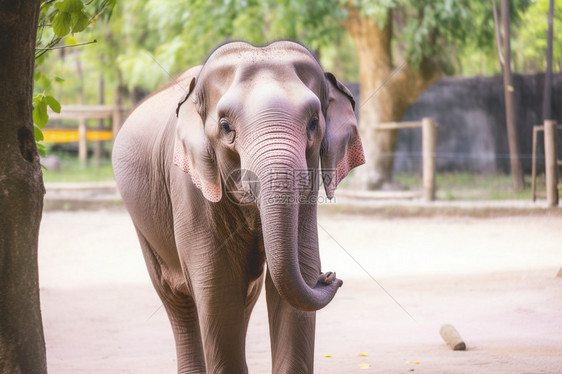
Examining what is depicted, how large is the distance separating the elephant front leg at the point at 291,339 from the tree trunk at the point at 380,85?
13.1 m

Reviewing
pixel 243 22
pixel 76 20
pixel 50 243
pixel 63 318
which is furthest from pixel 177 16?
pixel 76 20

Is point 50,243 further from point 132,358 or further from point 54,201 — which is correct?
point 132,358

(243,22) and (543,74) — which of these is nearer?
(243,22)

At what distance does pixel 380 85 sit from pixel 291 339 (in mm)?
13786

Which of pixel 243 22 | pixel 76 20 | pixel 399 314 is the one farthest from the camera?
pixel 243 22

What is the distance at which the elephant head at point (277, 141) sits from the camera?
3.32m

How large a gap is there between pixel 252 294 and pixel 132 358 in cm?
140

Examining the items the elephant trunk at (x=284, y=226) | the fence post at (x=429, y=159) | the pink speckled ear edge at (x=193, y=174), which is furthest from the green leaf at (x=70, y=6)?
the fence post at (x=429, y=159)

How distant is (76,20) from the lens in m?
3.67

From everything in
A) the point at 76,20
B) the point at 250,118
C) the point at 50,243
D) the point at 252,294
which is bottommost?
the point at 50,243

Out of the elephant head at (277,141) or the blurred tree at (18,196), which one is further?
the elephant head at (277,141)

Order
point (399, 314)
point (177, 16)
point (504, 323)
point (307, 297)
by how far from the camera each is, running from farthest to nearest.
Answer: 1. point (177, 16)
2. point (399, 314)
3. point (504, 323)
4. point (307, 297)

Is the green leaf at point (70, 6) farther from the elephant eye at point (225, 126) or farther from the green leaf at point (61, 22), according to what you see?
the elephant eye at point (225, 126)

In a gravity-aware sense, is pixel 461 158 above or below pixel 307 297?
below
